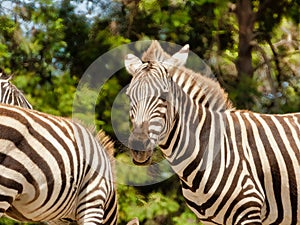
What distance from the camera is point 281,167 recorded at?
737 centimetres

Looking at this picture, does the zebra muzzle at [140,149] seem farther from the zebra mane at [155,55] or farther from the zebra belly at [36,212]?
the zebra mane at [155,55]

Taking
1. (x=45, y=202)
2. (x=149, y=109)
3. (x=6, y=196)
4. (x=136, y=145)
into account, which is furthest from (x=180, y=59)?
(x=6, y=196)

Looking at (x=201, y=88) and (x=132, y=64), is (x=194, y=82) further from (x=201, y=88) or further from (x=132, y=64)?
(x=132, y=64)

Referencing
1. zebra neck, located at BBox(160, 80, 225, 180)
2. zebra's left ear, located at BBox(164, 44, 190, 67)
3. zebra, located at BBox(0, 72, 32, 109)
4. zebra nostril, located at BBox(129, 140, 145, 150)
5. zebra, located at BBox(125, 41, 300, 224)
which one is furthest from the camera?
zebra, located at BBox(0, 72, 32, 109)

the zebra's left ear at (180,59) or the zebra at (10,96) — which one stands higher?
the zebra's left ear at (180,59)

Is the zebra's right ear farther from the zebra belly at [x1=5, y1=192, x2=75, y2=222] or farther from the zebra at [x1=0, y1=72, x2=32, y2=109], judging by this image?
the zebra at [x1=0, y1=72, x2=32, y2=109]

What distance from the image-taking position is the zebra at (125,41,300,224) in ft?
22.5

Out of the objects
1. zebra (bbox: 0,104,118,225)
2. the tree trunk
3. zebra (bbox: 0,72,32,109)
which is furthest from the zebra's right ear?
the tree trunk

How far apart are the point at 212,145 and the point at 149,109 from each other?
840 millimetres

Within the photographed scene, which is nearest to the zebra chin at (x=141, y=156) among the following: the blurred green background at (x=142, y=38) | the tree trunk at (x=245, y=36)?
the blurred green background at (x=142, y=38)

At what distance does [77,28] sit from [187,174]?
858cm

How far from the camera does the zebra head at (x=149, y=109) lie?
6.71 m

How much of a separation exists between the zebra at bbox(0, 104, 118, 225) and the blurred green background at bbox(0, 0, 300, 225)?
21.2 ft

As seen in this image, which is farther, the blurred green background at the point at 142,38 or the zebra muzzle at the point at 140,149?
the blurred green background at the point at 142,38
